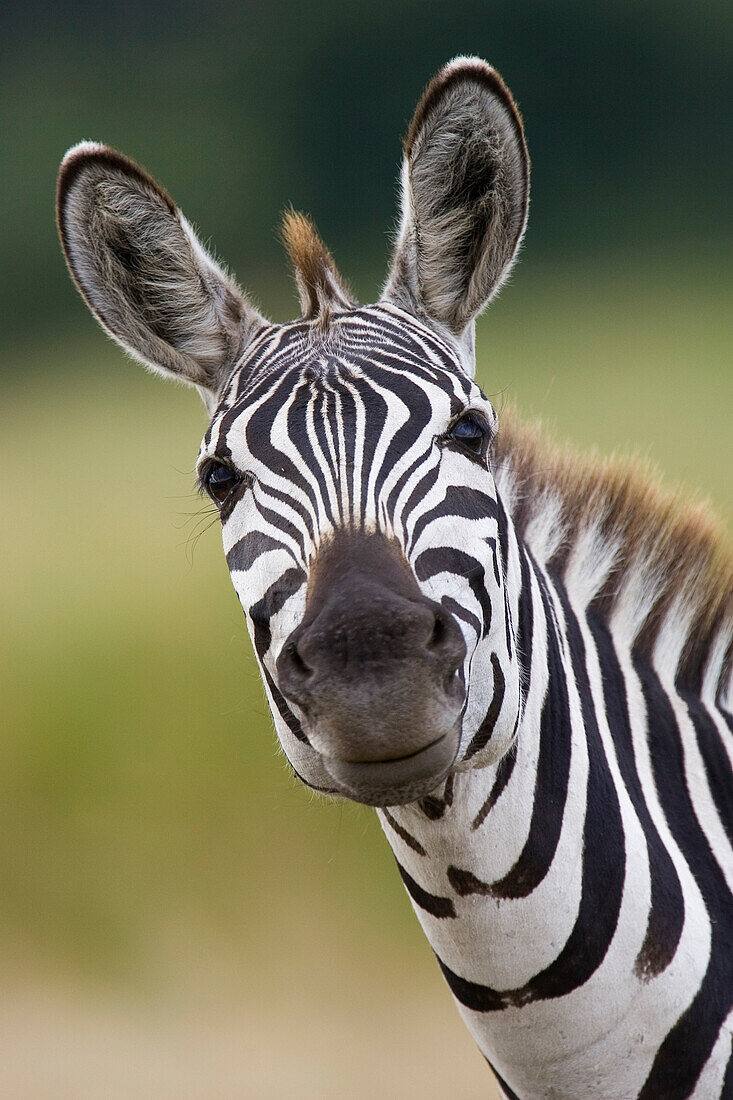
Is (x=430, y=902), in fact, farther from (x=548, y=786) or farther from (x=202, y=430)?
(x=202, y=430)

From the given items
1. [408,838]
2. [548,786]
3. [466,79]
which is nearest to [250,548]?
[408,838]

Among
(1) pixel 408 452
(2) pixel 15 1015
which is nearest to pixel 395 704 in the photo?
Result: (1) pixel 408 452

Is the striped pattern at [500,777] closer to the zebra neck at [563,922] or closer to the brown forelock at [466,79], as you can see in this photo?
the zebra neck at [563,922]

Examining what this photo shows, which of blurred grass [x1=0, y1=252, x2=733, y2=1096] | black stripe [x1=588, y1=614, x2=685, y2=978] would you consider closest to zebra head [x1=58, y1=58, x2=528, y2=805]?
black stripe [x1=588, y1=614, x2=685, y2=978]

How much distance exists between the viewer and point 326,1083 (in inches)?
268

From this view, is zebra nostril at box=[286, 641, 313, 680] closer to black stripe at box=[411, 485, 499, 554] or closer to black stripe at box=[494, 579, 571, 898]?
black stripe at box=[411, 485, 499, 554]

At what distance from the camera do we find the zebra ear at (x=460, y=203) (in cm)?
241

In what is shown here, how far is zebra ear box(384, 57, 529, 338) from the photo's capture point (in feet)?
7.91

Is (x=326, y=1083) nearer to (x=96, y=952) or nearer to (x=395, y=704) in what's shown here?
(x=96, y=952)

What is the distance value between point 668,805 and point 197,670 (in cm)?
802

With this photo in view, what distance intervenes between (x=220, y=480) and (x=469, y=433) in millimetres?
558

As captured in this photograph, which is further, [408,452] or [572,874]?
[572,874]

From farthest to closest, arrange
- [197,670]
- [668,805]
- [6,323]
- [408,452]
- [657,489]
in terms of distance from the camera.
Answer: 1. [6,323]
2. [197,670]
3. [657,489]
4. [668,805]
5. [408,452]

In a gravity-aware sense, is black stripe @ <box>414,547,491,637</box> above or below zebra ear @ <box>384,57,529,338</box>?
below
